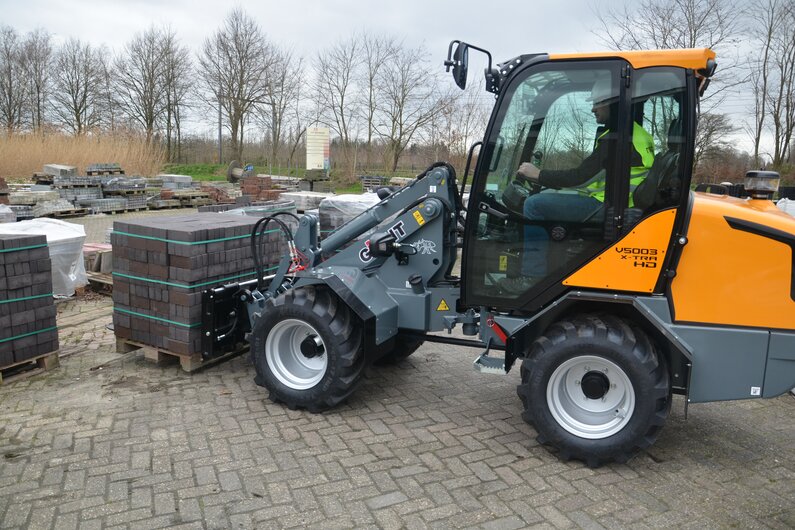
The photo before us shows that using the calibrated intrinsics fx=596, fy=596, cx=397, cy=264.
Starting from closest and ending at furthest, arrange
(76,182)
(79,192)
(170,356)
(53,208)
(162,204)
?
(170,356)
(53,208)
(79,192)
(76,182)
(162,204)

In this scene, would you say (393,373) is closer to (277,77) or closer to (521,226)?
(521,226)

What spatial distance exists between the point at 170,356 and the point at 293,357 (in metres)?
1.53

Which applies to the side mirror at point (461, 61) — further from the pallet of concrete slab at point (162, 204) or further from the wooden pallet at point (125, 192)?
the pallet of concrete slab at point (162, 204)

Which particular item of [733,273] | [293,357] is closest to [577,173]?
[733,273]

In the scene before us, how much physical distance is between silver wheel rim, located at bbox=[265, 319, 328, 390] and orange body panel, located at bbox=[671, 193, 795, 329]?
110 inches

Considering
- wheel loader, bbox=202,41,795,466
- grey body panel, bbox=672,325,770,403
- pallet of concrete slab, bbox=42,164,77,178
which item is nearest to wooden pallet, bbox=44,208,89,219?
Result: pallet of concrete slab, bbox=42,164,77,178

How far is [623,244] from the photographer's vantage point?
396 cm

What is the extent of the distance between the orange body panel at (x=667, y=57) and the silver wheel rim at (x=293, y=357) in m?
3.04

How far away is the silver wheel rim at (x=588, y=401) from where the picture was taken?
13.3 feet

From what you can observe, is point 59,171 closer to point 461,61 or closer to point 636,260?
point 461,61

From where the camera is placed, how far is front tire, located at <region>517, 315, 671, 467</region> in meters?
3.89

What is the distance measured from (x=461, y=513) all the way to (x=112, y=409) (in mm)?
2998

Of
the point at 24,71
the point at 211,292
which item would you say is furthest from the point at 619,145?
the point at 24,71

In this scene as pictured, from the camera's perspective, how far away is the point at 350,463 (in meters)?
4.07
